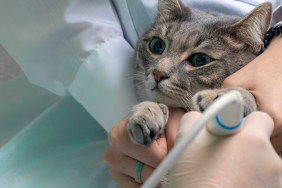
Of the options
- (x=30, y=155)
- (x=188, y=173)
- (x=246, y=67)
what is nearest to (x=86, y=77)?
(x=30, y=155)

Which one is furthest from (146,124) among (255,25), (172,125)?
(255,25)

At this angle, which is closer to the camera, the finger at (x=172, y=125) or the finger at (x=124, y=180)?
the finger at (x=172, y=125)

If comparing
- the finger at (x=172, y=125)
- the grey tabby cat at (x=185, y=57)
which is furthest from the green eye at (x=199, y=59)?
the finger at (x=172, y=125)

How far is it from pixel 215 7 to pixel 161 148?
52 cm

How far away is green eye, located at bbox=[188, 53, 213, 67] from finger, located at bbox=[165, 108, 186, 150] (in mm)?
105

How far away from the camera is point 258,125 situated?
1.98 ft

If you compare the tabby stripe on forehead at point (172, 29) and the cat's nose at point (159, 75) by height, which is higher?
the tabby stripe on forehead at point (172, 29)

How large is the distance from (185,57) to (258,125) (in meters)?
0.38

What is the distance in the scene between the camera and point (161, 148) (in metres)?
0.87

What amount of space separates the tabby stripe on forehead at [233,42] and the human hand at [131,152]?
0.60 ft

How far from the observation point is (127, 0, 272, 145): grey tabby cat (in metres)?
0.88

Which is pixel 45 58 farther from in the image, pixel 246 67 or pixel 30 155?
pixel 246 67

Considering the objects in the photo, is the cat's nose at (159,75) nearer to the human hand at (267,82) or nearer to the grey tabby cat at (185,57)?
the grey tabby cat at (185,57)

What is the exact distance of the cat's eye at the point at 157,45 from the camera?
1.03m
